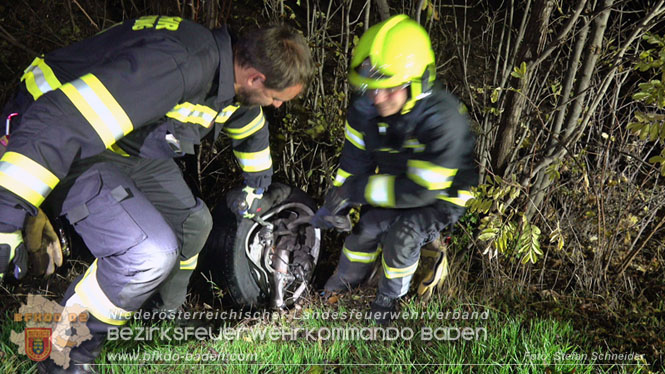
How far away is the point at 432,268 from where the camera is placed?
3346 mm

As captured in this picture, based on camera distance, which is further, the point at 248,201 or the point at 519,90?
the point at 248,201

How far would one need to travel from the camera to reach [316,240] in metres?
3.61

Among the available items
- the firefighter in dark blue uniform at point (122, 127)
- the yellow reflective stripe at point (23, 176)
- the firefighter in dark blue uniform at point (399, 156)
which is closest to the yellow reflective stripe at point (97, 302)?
the firefighter in dark blue uniform at point (122, 127)

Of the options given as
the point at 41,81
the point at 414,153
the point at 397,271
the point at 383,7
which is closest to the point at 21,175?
the point at 41,81

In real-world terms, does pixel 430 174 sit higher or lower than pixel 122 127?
lower

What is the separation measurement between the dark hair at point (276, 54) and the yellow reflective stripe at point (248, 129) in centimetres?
62

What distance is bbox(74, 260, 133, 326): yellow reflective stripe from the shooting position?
2.36 meters

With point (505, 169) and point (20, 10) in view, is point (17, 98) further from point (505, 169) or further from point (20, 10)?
point (505, 169)

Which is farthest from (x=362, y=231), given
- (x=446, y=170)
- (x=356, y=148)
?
(x=446, y=170)

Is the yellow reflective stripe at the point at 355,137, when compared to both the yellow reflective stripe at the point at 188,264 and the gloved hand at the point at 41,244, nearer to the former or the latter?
the yellow reflective stripe at the point at 188,264

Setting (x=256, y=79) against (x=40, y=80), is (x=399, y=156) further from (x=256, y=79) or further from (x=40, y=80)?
(x=40, y=80)

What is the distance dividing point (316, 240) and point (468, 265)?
111cm

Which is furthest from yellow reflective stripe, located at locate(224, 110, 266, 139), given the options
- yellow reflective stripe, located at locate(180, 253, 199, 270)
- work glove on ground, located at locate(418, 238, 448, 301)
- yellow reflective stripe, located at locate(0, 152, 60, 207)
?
work glove on ground, located at locate(418, 238, 448, 301)

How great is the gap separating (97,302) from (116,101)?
39.4 inches
